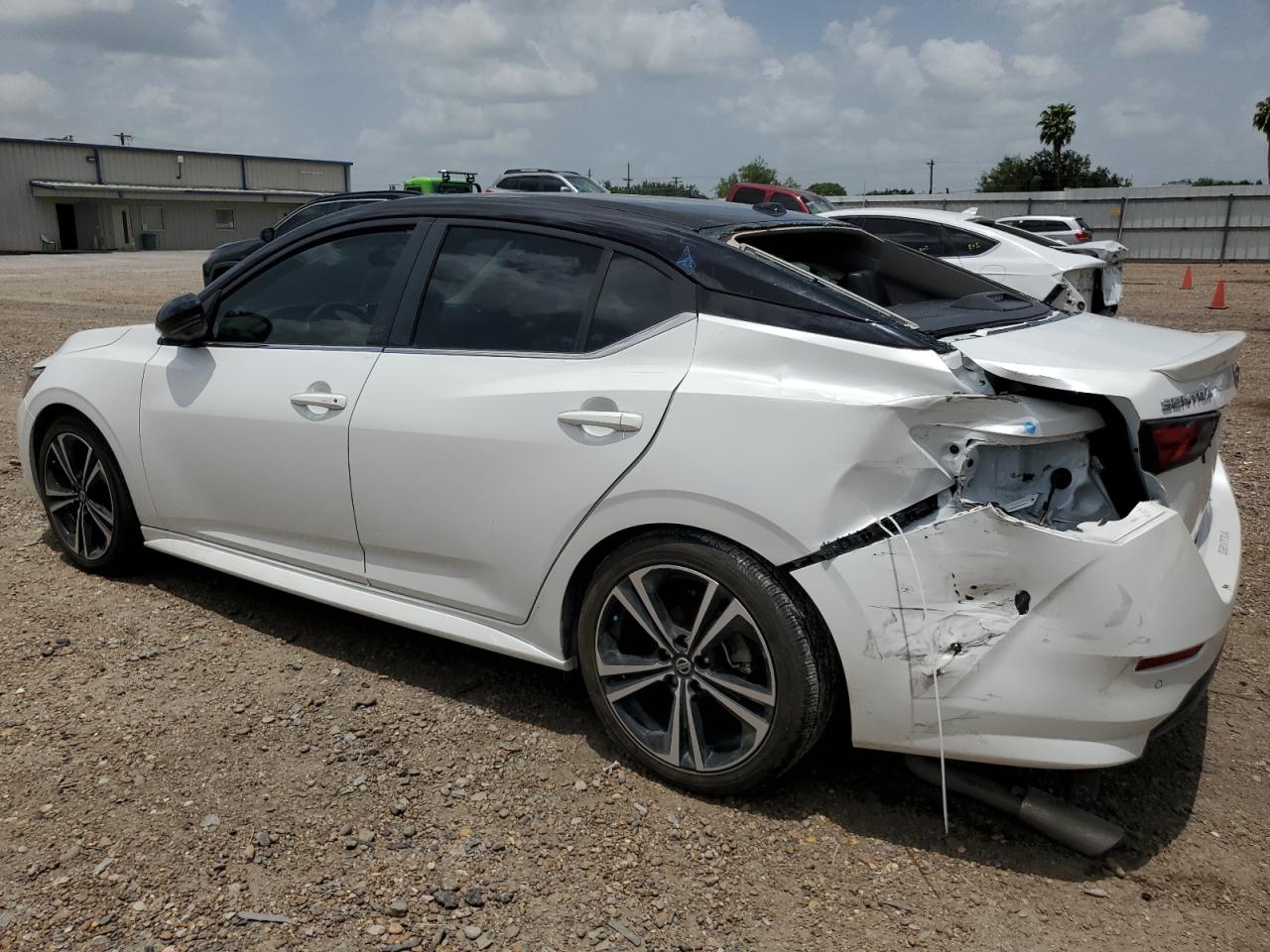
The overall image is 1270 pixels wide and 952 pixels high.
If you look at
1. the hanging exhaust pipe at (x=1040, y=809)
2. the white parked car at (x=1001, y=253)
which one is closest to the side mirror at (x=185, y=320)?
the hanging exhaust pipe at (x=1040, y=809)

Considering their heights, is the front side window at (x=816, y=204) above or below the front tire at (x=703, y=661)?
above

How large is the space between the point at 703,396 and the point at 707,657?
2.41ft

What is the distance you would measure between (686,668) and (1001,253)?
898 centimetres

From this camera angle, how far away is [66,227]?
45.8 meters

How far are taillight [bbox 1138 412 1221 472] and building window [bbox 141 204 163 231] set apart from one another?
5045 cm

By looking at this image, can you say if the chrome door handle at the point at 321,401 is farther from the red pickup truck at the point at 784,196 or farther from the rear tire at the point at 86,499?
the red pickup truck at the point at 784,196

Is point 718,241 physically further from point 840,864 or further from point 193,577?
point 193,577

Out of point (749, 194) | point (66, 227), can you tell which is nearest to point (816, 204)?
point (749, 194)

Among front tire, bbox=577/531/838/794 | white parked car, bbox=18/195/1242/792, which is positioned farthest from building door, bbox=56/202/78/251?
front tire, bbox=577/531/838/794

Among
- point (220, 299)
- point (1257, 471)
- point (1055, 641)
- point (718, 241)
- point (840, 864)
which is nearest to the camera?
point (1055, 641)

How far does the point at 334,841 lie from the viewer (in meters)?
2.91

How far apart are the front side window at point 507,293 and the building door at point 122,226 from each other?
4803 cm

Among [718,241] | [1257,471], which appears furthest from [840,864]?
[1257,471]

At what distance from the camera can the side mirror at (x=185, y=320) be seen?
13.3ft
